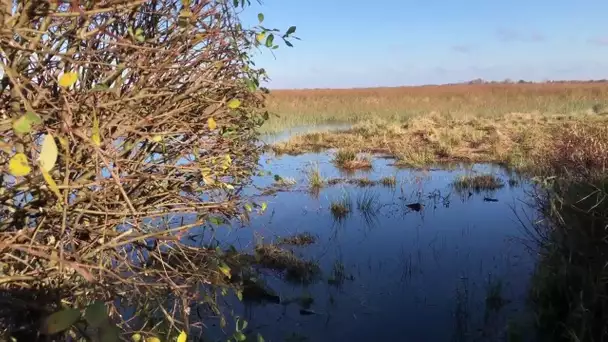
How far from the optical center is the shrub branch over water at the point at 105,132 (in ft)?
4.76

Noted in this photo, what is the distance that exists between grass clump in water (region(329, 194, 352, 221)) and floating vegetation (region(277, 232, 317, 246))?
3.48 feet

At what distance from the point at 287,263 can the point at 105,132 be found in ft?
13.2

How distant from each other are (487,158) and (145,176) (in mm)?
12146

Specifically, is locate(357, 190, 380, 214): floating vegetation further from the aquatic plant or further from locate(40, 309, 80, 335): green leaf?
locate(40, 309, 80, 335): green leaf

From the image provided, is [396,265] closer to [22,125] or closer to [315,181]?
[315,181]

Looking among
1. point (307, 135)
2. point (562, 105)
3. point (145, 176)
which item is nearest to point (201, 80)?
point (145, 176)

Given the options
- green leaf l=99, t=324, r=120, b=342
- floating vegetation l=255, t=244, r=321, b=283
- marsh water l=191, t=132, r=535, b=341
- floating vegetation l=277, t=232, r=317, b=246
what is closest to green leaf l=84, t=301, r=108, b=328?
green leaf l=99, t=324, r=120, b=342

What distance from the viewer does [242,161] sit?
3.10m

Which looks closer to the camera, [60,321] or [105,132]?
[60,321]

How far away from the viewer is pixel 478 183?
9.55 meters

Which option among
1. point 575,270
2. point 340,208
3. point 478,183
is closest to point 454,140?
point 478,183

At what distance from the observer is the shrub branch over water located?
145 centimetres

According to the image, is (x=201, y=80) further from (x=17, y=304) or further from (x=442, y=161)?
(x=442, y=161)

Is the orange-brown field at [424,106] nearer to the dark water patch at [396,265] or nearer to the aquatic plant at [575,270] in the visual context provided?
the dark water patch at [396,265]
